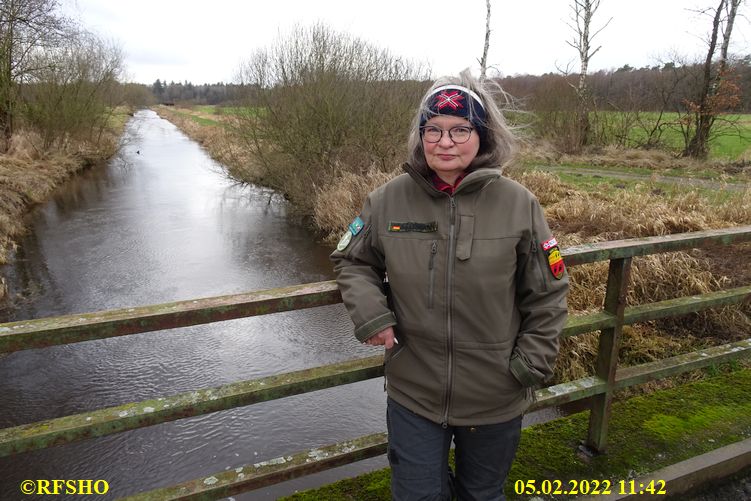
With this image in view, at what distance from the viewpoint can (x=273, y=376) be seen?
2111 mm

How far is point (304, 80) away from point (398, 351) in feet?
44.3

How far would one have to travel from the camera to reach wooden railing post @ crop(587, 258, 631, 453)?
2.49 metres

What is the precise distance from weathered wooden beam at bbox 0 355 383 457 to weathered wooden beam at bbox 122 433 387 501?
0.27 meters

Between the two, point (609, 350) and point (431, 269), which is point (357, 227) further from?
point (609, 350)

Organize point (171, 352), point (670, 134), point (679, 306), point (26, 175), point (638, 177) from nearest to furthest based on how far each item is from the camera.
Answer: point (679, 306) → point (171, 352) → point (638, 177) → point (26, 175) → point (670, 134)

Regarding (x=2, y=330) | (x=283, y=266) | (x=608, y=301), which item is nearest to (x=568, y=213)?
(x=283, y=266)

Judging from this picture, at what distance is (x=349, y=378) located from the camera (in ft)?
7.16

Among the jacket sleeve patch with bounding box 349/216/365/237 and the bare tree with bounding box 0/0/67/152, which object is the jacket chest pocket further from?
the bare tree with bounding box 0/0/67/152

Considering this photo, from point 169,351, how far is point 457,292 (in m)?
6.34

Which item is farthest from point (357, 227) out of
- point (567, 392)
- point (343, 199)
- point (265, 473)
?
point (343, 199)

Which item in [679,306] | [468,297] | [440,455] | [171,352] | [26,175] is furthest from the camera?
[26,175]

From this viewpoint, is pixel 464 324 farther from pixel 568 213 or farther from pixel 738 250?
pixel 568 213

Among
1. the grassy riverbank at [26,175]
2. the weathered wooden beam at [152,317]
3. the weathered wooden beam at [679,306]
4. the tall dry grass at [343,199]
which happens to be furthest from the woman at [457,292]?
the tall dry grass at [343,199]

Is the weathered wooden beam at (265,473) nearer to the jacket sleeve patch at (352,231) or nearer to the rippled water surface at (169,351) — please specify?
the jacket sleeve patch at (352,231)
